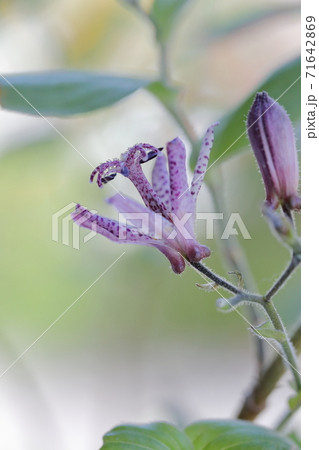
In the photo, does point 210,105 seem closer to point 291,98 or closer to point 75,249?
point 75,249

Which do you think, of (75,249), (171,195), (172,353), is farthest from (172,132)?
(171,195)

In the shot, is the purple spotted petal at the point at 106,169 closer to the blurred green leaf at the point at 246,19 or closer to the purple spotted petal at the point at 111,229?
the purple spotted petal at the point at 111,229

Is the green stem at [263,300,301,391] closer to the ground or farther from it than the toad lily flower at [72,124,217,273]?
closer to the ground

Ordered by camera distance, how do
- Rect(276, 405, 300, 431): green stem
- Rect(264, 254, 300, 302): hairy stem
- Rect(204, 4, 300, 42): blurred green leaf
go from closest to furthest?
Rect(264, 254, 300, 302): hairy stem → Rect(276, 405, 300, 431): green stem → Rect(204, 4, 300, 42): blurred green leaf

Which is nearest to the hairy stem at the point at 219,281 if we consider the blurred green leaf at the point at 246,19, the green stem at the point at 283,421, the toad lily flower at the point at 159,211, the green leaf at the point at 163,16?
the toad lily flower at the point at 159,211

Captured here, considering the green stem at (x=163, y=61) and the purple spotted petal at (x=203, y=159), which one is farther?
the green stem at (x=163, y=61)

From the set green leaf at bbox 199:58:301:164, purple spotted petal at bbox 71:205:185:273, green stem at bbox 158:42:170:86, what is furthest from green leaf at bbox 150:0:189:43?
purple spotted petal at bbox 71:205:185:273

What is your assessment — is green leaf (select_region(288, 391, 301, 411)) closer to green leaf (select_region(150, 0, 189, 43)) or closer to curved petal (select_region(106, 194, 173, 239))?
curved petal (select_region(106, 194, 173, 239))
